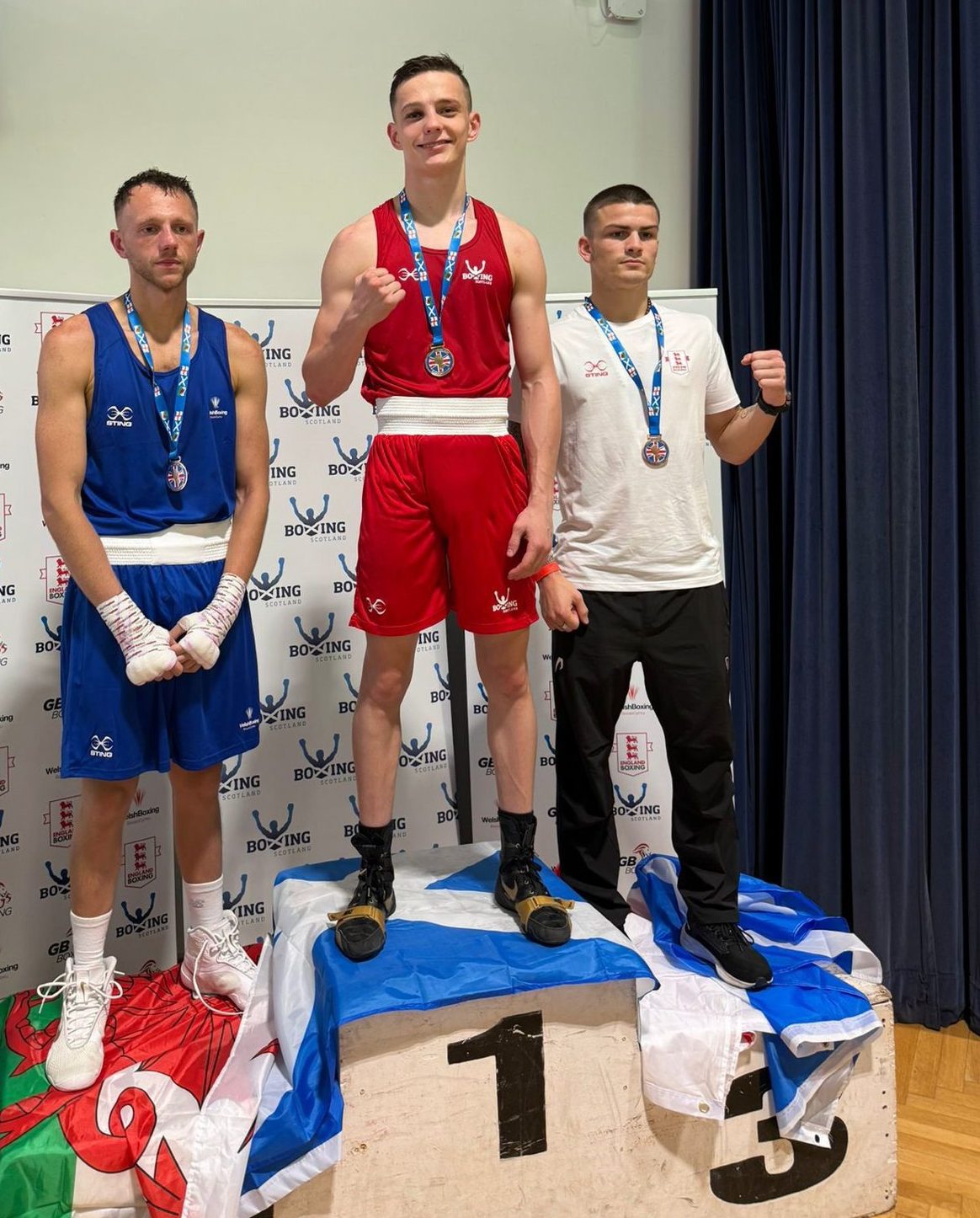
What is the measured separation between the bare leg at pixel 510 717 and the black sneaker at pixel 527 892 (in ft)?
0.15

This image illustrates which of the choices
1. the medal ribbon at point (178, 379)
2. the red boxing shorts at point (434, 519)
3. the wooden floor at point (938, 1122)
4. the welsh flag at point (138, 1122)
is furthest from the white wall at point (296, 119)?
the wooden floor at point (938, 1122)

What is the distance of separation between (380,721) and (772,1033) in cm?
98

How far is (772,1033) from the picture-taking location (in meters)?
1.94

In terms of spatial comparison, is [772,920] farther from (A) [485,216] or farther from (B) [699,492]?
(A) [485,216]

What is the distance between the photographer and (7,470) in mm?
2512

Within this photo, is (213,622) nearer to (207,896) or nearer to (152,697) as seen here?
(152,697)

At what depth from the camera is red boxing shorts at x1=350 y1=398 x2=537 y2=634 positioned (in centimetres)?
191

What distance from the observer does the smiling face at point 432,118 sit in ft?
5.99

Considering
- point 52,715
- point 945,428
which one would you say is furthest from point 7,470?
point 945,428

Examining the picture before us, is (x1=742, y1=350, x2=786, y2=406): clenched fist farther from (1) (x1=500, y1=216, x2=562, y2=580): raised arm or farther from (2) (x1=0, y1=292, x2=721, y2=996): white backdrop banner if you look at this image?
(2) (x1=0, y1=292, x2=721, y2=996): white backdrop banner

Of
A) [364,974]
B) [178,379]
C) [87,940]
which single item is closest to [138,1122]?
[87,940]

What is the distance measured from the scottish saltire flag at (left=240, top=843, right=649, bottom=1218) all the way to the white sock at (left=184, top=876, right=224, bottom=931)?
143mm

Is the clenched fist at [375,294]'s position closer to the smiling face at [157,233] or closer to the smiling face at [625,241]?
the smiling face at [157,233]

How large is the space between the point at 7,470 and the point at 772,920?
217cm
